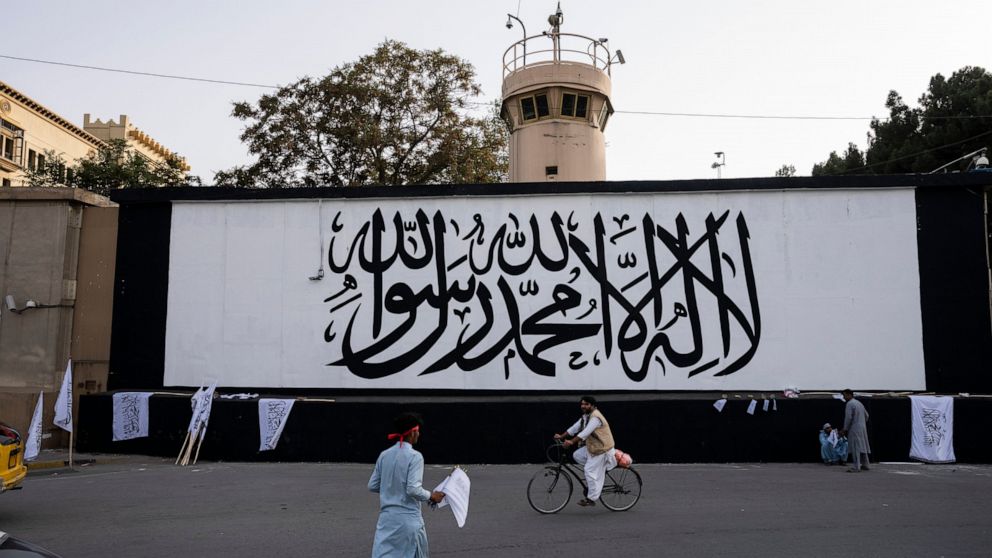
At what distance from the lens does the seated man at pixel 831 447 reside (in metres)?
13.8

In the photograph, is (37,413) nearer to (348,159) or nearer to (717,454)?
(717,454)

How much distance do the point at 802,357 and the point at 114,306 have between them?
15.7 meters

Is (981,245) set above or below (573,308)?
above

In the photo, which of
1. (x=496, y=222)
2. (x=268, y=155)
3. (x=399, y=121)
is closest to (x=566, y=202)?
(x=496, y=222)

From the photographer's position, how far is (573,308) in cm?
1571

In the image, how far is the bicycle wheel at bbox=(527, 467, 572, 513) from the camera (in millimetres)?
9227

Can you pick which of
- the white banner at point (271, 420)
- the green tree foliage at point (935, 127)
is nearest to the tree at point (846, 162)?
the green tree foliage at point (935, 127)

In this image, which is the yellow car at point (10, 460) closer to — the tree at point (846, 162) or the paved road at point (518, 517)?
the paved road at point (518, 517)

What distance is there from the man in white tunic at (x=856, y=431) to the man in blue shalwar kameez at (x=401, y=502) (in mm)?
10473

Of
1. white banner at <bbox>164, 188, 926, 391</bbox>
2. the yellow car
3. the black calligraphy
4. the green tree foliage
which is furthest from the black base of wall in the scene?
the green tree foliage

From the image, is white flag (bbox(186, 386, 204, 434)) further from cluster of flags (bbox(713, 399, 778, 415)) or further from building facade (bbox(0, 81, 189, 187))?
building facade (bbox(0, 81, 189, 187))

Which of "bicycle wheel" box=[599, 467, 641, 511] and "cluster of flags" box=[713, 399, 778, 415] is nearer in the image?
"bicycle wheel" box=[599, 467, 641, 511]

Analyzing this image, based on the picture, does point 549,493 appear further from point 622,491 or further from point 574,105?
point 574,105

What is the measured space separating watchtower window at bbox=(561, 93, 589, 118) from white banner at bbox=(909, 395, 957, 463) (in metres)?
15.0
